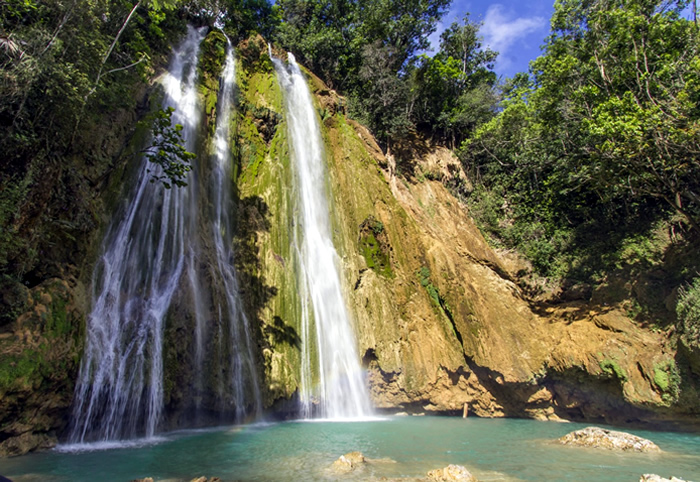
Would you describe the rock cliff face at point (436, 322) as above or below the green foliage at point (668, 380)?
above

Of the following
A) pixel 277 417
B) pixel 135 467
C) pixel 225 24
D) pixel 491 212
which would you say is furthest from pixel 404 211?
pixel 225 24

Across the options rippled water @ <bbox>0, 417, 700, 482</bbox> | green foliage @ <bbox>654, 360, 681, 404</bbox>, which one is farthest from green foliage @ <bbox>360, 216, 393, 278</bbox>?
green foliage @ <bbox>654, 360, 681, 404</bbox>

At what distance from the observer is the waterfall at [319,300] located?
1412 centimetres

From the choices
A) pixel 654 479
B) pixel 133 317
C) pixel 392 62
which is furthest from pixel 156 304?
pixel 392 62

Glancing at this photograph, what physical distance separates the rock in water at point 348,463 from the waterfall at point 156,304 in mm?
5874

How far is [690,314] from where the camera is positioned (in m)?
11.7

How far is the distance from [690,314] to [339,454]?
36.7 feet

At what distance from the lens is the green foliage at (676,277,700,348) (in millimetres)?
11498

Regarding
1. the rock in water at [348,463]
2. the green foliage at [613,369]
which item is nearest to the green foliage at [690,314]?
the green foliage at [613,369]

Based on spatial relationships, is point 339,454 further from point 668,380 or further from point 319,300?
point 668,380

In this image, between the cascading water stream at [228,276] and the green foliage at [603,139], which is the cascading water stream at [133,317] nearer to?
the cascading water stream at [228,276]

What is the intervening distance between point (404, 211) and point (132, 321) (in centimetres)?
1234

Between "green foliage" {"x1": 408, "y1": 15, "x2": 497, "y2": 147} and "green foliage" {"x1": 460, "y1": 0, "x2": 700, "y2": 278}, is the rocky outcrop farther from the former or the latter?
"green foliage" {"x1": 408, "y1": 15, "x2": 497, "y2": 147}

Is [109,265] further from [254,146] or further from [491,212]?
[491,212]
